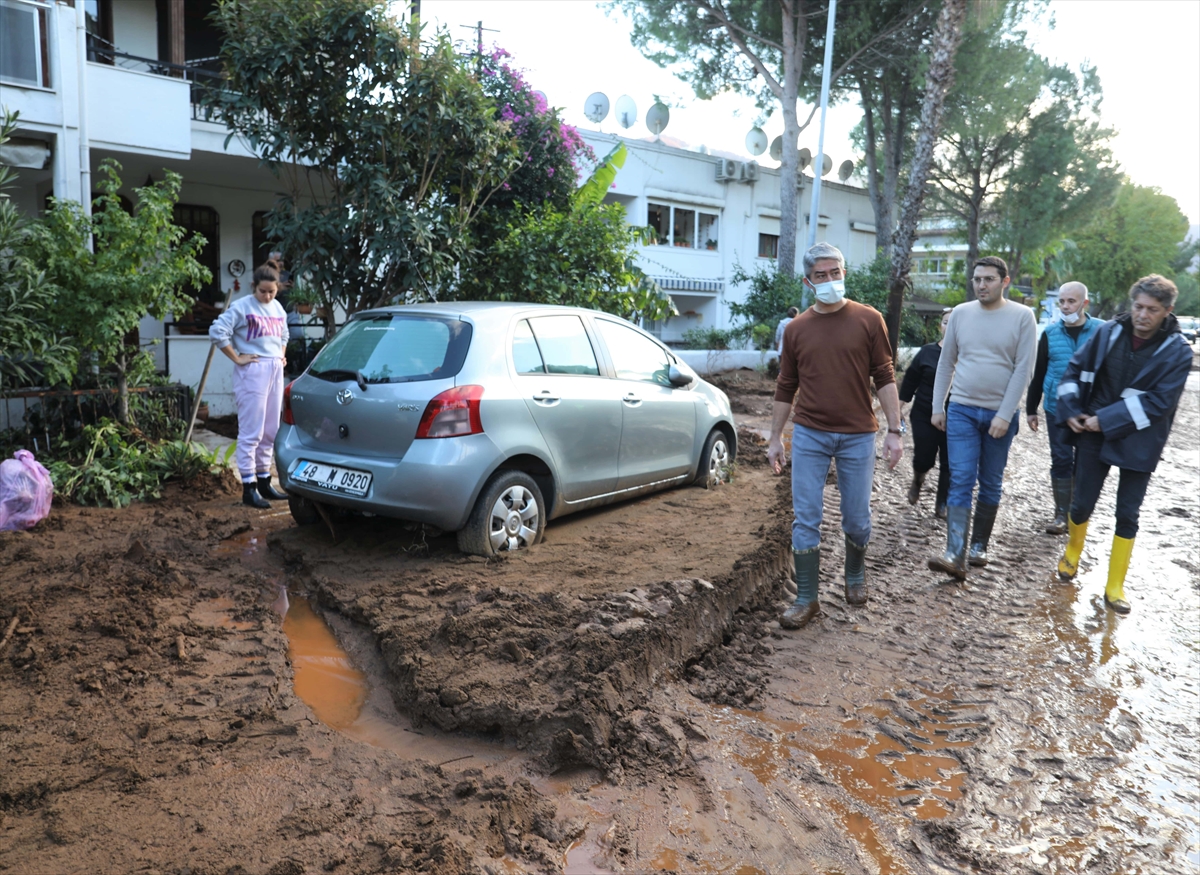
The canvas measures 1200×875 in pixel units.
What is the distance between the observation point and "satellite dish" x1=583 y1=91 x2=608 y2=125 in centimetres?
2781

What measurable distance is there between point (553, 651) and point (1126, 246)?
6034 centimetres

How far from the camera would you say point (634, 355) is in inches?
284

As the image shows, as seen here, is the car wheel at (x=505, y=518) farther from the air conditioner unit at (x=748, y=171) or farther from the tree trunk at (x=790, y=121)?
the air conditioner unit at (x=748, y=171)

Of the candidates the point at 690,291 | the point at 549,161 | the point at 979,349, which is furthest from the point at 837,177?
the point at 979,349

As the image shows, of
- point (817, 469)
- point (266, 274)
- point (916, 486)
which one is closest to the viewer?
point (817, 469)

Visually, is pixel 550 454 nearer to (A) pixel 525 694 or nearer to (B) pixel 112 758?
(A) pixel 525 694

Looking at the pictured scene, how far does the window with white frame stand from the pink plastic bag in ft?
68.0

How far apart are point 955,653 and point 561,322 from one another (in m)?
3.43

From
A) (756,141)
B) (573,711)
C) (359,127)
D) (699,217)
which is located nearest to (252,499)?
(359,127)

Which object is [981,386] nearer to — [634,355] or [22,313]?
[634,355]

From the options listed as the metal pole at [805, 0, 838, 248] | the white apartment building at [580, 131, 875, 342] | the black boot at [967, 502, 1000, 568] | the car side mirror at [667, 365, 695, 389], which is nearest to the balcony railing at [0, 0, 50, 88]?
the car side mirror at [667, 365, 695, 389]

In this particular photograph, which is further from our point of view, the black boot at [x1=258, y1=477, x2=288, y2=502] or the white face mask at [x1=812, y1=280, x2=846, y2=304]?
the black boot at [x1=258, y1=477, x2=288, y2=502]

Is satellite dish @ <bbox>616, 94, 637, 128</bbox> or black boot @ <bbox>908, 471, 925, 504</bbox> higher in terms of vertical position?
satellite dish @ <bbox>616, 94, 637, 128</bbox>

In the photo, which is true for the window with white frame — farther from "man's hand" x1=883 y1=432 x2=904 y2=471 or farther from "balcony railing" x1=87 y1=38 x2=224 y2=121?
"man's hand" x1=883 y1=432 x2=904 y2=471
